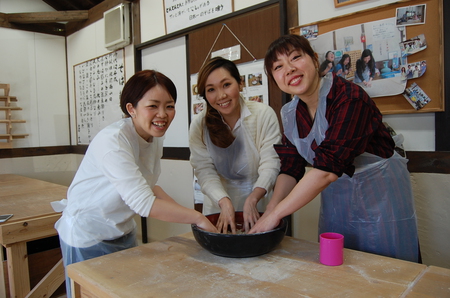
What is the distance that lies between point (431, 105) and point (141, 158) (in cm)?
132

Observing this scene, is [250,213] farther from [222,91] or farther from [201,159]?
[222,91]

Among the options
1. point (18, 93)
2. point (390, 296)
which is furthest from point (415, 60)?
point (18, 93)

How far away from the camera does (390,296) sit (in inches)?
30.8

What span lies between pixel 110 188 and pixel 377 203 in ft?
3.25

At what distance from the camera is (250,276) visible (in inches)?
36.3

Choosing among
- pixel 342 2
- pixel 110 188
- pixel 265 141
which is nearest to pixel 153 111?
pixel 110 188

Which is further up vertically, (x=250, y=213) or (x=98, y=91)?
(x=98, y=91)

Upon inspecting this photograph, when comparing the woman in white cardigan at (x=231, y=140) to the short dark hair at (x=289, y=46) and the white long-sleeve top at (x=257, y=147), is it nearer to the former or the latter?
the white long-sleeve top at (x=257, y=147)

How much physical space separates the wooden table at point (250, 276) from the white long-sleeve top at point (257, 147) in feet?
1.55

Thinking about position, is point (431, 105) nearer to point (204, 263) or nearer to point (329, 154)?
point (329, 154)

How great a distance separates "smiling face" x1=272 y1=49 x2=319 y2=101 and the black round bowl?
508mm

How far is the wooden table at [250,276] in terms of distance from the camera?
2.70 ft

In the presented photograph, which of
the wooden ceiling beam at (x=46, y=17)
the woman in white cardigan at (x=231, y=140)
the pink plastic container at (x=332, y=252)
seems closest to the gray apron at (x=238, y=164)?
the woman in white cardigan at (x=231, y=140)

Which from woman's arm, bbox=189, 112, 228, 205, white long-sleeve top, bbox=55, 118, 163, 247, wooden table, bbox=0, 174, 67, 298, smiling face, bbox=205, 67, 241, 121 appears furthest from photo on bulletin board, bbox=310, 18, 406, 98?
wooden table, bbox=0, 174, 67, 298
